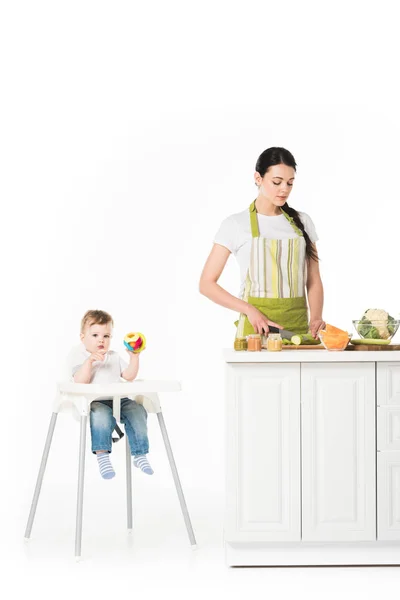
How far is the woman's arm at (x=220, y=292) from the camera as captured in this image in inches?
166

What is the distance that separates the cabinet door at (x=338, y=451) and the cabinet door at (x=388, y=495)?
0.03 metres

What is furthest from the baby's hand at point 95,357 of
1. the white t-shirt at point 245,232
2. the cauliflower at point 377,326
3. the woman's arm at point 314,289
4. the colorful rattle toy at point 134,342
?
the cauliflower at point 377,326

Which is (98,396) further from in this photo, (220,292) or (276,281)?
(276,281)

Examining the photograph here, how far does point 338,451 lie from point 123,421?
0.95 metres

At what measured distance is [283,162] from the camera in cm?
428

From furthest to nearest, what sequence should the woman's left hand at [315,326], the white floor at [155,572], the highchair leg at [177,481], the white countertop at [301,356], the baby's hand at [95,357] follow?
the woman's left hand at [315,326]
the baby's hand at [95,357]
the highchair leg at [177,481]
the white countertop at [301,356]
the white floor at [155,572]

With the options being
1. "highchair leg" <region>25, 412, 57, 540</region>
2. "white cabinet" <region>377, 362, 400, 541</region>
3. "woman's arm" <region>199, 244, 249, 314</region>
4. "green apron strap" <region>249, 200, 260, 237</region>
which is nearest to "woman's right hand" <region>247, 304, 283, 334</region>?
"woman's arm" <region>199, 244, 249, 314</region>

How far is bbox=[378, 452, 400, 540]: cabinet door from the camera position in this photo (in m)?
3.79

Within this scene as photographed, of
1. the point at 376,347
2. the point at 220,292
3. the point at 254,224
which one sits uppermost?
the point at 254,224

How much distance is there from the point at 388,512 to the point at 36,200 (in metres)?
3.33

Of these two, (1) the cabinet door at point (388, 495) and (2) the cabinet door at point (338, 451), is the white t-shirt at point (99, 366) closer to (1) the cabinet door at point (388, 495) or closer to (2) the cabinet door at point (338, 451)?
(2) the cabinet door at point (338, 451)

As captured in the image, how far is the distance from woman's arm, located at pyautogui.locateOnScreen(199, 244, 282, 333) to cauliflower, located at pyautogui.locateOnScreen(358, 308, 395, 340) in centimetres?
40

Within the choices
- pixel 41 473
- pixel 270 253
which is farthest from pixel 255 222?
pixel 41 473

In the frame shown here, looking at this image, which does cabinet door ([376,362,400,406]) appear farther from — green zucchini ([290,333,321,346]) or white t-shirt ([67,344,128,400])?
white t-shirt ([67,344,128,400])
